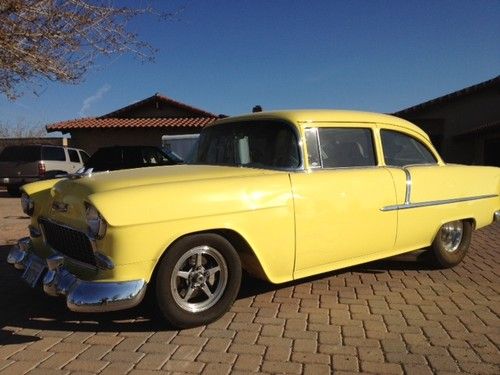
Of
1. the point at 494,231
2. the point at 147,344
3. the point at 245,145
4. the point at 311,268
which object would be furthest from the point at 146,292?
the point at 494,231

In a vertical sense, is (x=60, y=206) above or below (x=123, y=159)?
below

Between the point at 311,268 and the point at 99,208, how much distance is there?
1.72 m

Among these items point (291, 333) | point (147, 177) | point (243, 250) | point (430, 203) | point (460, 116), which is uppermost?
point (460, 116)

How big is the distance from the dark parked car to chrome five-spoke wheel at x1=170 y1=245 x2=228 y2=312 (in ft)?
23.2

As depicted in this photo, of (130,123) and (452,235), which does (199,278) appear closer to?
(452,235)

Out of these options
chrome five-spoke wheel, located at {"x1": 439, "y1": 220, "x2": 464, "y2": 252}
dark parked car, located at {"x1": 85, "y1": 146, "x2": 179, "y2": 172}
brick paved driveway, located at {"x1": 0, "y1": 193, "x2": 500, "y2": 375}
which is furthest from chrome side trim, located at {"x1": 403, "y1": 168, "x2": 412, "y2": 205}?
dark parked car, located at {"x1": 85, "y1": 146, "x2": 179, "y2": 172}

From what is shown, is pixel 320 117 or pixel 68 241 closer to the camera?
pixel 68 241

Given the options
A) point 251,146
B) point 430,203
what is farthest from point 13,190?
point 430,203

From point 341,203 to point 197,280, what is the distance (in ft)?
4.33

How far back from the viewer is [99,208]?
2846 millimetres

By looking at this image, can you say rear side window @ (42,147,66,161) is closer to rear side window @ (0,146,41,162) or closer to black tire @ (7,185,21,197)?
rear side window @ (0,146,41,162)

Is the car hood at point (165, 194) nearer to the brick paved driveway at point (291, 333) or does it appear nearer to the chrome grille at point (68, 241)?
the chrome grille at point (68, 241)

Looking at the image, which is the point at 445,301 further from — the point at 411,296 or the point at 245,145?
the point at 245,145

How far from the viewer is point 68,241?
10.9 feet
